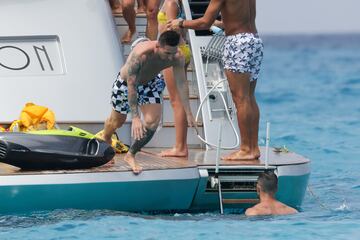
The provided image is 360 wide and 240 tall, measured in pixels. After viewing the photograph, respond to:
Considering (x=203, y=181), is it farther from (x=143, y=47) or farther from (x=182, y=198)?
(x=143, y=47)

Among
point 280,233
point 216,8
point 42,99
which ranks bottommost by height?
point 280,233

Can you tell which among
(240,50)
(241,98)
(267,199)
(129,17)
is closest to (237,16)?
(240,50)

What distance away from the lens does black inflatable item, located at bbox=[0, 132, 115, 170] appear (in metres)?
10.2

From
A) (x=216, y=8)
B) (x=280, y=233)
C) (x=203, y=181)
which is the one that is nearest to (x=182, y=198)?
(x=203, y=181)

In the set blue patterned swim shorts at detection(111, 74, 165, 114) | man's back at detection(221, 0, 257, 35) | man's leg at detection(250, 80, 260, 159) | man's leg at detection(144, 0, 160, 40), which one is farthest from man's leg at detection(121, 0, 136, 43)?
man's leg at detection(250, 80, 260, 159)

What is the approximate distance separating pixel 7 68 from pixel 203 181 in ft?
7.09

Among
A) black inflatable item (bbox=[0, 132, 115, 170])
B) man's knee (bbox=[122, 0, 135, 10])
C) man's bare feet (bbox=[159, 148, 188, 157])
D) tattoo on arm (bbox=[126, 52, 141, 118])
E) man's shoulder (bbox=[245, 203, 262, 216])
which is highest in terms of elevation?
man's knee (bbox=[122, 0, 135, 10])

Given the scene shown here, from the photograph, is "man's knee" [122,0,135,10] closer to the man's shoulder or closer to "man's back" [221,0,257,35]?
"man's back" [221,0,257,35]

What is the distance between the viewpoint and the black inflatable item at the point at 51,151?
33.3 ft

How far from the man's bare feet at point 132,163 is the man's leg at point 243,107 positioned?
965 millimetres

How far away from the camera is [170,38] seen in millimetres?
10289

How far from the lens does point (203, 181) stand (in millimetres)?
10664

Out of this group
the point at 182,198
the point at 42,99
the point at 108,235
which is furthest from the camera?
the point at 42,99

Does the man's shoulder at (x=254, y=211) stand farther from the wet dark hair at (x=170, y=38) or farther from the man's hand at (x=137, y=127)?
the wet dark hair at (x=170, y=38)
